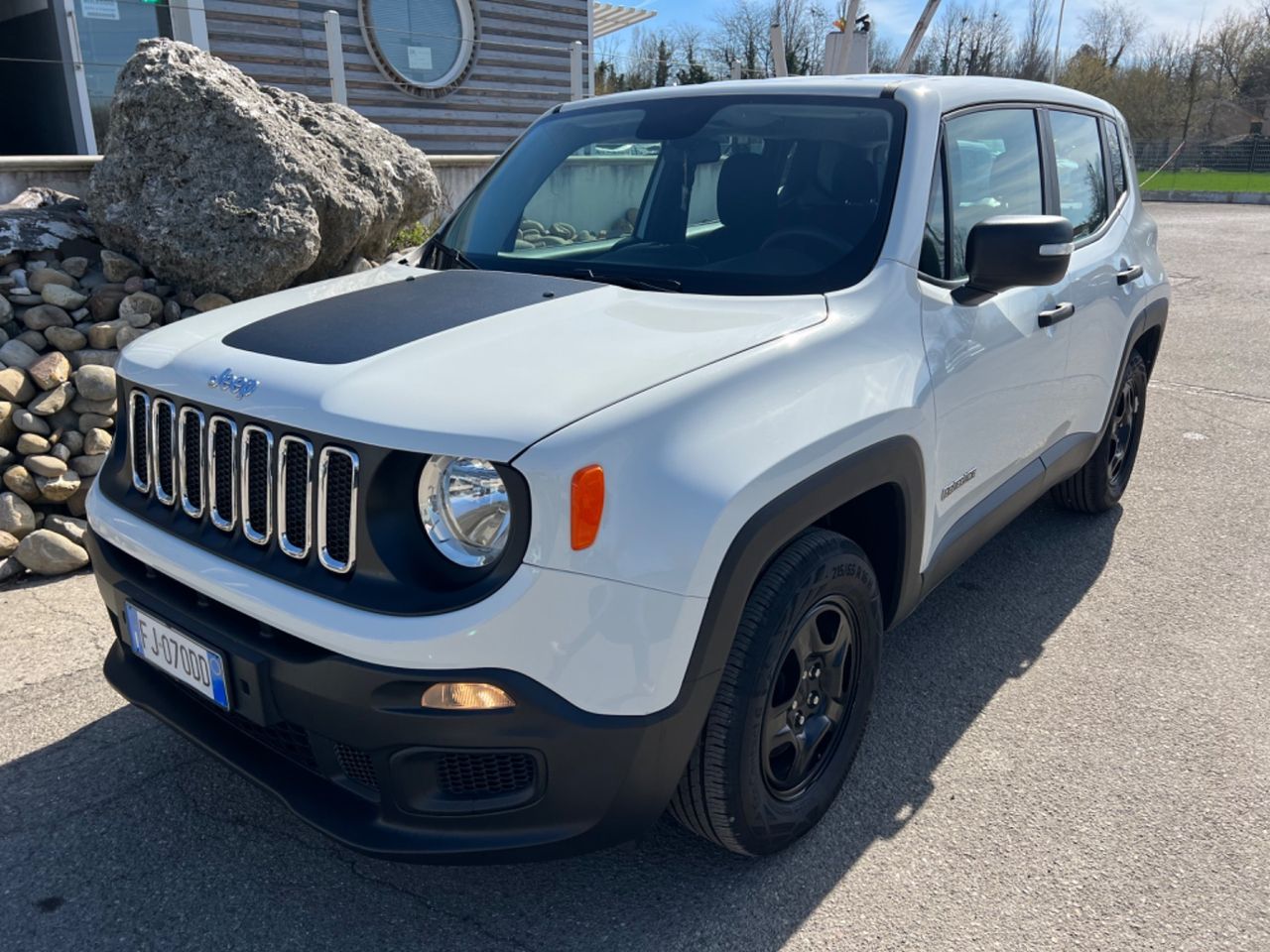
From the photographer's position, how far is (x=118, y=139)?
5234 mm

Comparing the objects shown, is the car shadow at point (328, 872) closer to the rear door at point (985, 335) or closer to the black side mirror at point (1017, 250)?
the rear door at point (985, 335)

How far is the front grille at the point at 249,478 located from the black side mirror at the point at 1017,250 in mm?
1714

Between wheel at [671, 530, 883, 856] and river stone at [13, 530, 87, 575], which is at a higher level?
wheel at [671, 530, 883, 856]

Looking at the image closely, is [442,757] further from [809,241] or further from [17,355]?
[17,355]

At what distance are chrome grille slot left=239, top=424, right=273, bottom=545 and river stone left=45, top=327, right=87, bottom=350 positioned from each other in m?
3.08

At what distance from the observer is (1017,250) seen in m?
2.63

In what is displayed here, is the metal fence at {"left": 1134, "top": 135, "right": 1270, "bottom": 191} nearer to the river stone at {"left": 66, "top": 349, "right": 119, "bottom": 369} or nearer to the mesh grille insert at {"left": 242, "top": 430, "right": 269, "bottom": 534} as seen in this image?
the river stone at {"left": 66, "top": 349, "right": 119, "bottom": 369}

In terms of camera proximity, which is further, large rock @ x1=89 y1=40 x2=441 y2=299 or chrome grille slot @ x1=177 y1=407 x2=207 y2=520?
large rock @ x1=89 y1=40 x2=441 y2=299

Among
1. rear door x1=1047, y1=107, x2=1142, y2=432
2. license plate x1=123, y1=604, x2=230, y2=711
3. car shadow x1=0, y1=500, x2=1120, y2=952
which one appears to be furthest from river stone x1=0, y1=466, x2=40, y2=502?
rear door x1=1047, y1=107, x2=1142, y2=432

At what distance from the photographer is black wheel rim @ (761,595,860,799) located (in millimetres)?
2363

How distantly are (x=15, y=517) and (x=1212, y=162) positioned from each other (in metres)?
41.9

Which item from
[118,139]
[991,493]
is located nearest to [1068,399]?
[991,493]

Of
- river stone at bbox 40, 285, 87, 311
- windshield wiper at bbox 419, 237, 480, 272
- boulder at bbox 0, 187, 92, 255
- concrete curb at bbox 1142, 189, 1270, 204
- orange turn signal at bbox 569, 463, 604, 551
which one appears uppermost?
windshield wiper at bbox 419, 237, 480, 272

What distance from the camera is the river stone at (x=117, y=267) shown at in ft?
16.6
